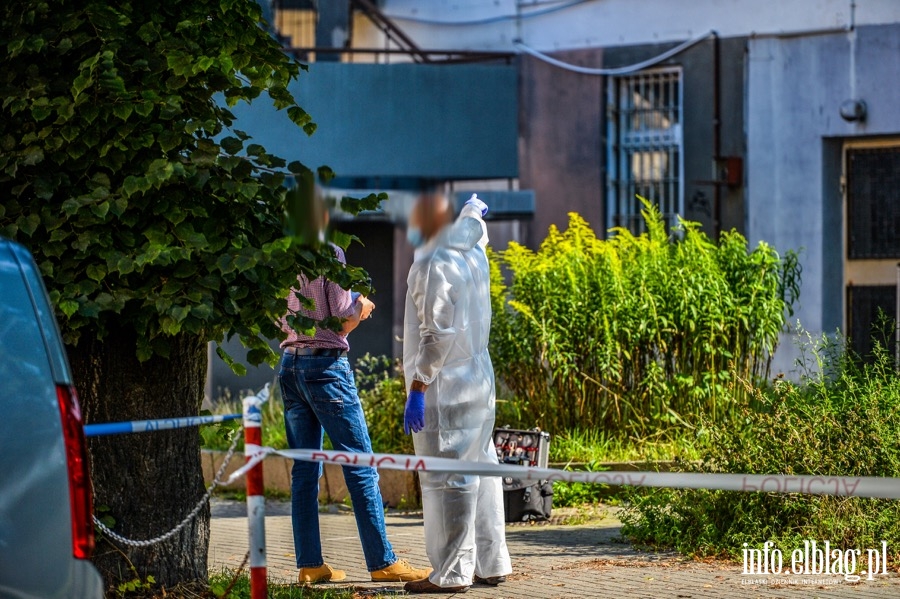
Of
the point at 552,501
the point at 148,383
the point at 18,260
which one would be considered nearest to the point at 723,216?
the point at 552,501

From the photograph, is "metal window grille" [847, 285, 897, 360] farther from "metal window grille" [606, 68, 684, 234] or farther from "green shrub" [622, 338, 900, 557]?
"green shrub" [622, 338, 900, 557]

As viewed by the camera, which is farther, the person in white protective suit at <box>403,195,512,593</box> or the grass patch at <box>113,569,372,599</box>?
the person in white protective suit at <box>403,195,512,593</box>

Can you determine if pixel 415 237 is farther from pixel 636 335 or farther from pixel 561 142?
pixel 561 142

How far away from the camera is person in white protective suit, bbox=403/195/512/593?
716cm

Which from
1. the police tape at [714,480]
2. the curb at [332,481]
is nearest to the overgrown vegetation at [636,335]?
the curb at [332,481]

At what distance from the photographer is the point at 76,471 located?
4297 millimetres

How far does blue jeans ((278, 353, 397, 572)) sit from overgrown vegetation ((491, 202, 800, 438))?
417 cm

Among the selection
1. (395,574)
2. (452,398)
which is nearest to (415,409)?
(452,398)

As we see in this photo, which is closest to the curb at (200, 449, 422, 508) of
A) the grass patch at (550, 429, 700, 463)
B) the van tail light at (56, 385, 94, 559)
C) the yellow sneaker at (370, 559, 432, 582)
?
the grass patch at (550, 429, 700, 463)

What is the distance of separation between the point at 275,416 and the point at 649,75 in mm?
6625

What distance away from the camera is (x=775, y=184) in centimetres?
1638

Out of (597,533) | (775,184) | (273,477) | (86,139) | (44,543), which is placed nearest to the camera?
(44,543)

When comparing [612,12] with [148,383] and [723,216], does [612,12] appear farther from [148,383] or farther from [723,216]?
[148,383]

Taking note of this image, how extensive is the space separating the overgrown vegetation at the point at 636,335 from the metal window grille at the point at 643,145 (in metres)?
4.98
